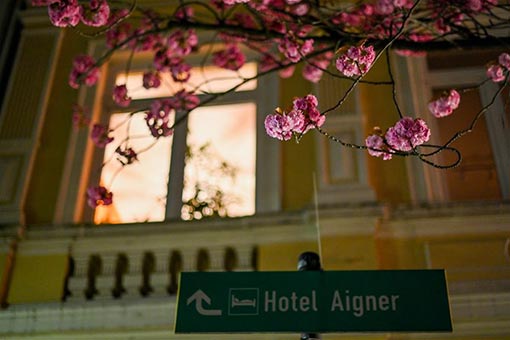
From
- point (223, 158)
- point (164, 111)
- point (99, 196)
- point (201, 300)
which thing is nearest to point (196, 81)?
point (223, 158)

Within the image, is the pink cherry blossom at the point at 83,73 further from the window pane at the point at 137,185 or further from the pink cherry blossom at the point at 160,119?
the pink cherry blossom at the point at 160,119

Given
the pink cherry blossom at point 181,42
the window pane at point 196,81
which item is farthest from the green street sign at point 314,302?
the window pane at point 196,81

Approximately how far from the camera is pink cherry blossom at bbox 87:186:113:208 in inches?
216

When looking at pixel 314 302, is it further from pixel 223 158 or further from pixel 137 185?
pixel 137 185

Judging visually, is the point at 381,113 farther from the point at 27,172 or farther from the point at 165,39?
the point at 27,172

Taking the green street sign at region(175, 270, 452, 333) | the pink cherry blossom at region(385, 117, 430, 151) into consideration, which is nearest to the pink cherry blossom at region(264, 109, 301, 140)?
the pink cherry blossom at region(385, 117, 430, 151)

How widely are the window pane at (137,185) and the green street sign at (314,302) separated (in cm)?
251

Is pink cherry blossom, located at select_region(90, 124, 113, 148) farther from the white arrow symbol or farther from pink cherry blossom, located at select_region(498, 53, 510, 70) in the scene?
pink cherry blossom, located at select_region(498, 53, 510, 70)

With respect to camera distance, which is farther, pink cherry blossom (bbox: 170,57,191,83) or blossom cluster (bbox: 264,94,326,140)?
pink cherry blossom (bbox: 170,57,191,83)

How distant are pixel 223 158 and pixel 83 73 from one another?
1378 mm

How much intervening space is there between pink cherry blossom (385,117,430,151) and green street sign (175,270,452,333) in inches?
32.7

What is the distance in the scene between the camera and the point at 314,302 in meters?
3.53

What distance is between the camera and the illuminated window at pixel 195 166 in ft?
19.9

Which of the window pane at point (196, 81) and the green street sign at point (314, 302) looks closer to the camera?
the green street sign at point (314, 302)
